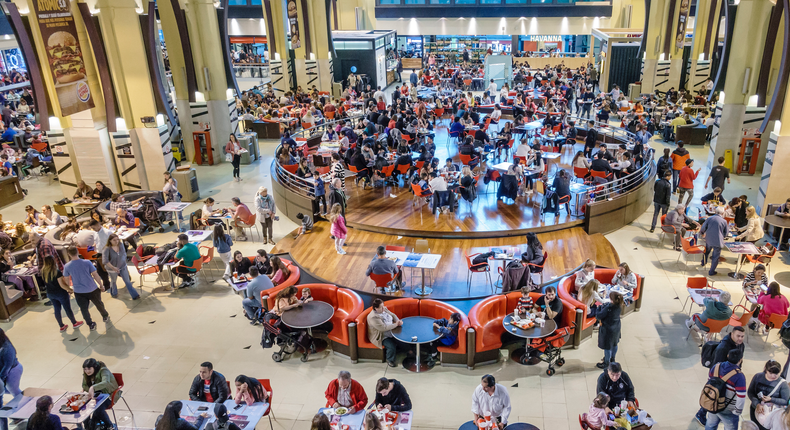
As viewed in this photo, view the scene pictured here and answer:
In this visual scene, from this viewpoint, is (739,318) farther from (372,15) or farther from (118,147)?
(372,15)

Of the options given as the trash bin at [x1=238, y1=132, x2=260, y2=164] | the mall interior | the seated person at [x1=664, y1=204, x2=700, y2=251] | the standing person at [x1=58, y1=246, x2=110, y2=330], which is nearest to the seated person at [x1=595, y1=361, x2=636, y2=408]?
the mall interior

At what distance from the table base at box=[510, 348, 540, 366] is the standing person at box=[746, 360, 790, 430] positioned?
2.67 meters

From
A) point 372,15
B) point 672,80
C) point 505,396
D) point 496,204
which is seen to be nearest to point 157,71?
point 496,204

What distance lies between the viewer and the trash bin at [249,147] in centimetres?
1820

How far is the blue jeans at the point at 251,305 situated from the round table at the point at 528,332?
3791 millimetres

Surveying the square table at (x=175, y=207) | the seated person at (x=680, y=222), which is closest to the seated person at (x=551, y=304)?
the seated person at (x=680, y=222)

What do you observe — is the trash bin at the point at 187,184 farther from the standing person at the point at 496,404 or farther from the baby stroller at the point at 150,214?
the standing person at the point at 496,404

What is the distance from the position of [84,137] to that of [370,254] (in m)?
8.08

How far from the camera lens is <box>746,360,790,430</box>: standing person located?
5.79 metres

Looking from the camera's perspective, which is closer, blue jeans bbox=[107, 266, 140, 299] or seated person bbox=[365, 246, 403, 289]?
seated person bbox=[365, 246, 403, 289]

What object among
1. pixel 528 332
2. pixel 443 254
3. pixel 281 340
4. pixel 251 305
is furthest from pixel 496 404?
pixel 443 254

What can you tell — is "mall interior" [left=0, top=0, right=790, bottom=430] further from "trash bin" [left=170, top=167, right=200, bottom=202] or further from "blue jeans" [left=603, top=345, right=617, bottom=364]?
"blue jeans" [left=603, top=345, right=617, bottom=364]

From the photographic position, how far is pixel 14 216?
14.3 m

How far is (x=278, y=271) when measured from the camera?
924 cm
